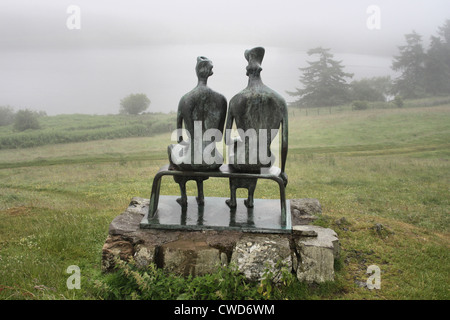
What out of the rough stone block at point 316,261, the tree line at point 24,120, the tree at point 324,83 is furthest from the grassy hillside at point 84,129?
the rough stone block at point 316,261

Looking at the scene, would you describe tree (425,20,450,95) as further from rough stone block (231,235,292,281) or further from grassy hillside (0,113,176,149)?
rough stone block (231,235,292,281)

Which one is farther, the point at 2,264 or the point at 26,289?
the point at 2,264

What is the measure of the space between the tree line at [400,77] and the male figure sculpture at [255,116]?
19286mm

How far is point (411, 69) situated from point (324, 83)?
582 cm

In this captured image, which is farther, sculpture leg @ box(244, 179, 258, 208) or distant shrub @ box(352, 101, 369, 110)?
distant shrub @ box(352, 101, 369, 110)

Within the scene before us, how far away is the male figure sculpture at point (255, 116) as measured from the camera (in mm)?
4629

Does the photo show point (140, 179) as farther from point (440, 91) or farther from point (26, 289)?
point (440, 91)

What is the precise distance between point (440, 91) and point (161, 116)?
17.0m

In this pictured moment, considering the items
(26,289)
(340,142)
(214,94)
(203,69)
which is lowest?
(26,289)

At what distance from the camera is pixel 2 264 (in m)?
4.89

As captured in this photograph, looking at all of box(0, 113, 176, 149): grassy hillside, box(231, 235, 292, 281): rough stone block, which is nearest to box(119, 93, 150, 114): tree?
box(0, 113, 176, 149): grassy hillside

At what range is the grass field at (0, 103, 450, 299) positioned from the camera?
459cm

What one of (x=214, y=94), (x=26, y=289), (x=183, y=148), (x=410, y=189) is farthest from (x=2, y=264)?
(x=410, y=189)

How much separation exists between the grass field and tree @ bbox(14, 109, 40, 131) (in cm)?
249
